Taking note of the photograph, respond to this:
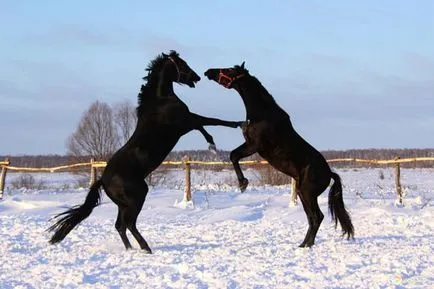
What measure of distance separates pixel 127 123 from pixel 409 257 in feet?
105

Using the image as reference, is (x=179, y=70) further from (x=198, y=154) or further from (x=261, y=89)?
(x=198, y=154)

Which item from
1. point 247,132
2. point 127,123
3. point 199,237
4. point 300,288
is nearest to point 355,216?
point 199,237

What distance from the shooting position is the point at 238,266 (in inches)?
223

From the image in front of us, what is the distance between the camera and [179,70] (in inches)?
293

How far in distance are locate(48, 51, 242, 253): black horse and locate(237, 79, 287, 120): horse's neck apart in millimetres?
283

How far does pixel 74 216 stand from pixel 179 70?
2.15 metres

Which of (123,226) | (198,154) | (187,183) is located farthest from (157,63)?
(198,154)

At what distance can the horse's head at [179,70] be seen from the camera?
7.43 metres

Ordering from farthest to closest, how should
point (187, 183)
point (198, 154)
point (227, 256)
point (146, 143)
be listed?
point (198, 154)
point (187, 183)
point (146, 143)
point (227, 256)

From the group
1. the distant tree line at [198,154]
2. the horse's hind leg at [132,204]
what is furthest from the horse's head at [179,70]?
the distant tree line at [198,154]

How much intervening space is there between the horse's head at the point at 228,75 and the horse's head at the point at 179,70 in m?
0.26

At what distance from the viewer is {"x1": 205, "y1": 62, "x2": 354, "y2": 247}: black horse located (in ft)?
24.0

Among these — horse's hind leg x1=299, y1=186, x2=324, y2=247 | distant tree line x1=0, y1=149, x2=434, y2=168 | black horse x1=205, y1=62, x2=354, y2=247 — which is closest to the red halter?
black horse x1=205, y1=62, x2=354, y2=247

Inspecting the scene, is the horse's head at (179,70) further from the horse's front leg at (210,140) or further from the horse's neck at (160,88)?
the horse's front leg at (210,140)
